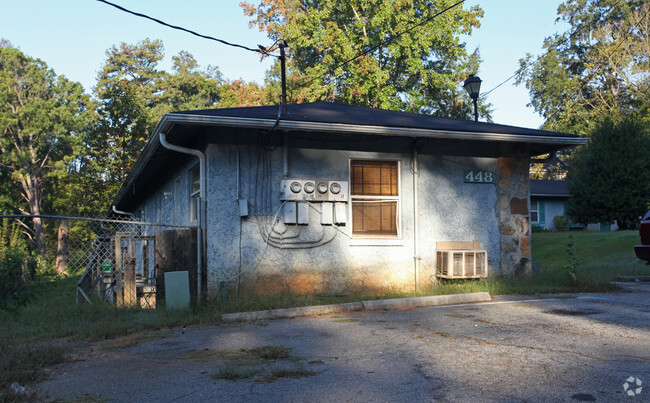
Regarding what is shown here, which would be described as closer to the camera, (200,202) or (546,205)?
(200,202)

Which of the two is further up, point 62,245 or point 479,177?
point 479,177

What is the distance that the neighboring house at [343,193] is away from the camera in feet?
30.8

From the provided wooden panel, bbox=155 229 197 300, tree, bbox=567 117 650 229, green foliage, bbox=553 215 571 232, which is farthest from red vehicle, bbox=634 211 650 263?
green foliage, bbox=553 215 571 232

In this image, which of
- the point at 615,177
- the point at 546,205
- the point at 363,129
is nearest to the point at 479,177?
the point at 363,129

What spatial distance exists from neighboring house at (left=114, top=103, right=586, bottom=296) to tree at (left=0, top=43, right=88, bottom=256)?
35.5 metres

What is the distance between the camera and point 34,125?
137 ft

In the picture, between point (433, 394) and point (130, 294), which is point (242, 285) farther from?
point (433, 394)

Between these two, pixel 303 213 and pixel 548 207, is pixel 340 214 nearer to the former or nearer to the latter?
pixel 303 213

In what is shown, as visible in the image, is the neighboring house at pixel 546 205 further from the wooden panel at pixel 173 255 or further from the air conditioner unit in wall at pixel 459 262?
the wooden panel at pixel 173 255

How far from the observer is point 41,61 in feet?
146

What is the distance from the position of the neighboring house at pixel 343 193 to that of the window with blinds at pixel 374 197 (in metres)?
0.02

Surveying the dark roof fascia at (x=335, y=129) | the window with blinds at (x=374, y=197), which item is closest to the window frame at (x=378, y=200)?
the window with blinds at (x=374, y=197)

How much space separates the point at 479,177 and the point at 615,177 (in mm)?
19565

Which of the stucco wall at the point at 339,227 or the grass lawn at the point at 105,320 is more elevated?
the stucco wall at the point at 339,227
